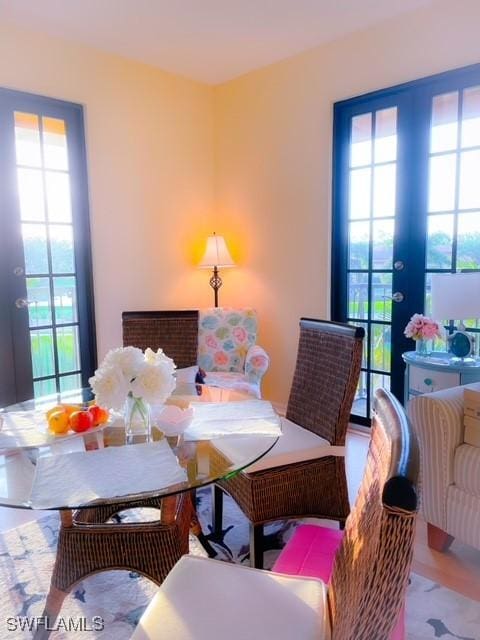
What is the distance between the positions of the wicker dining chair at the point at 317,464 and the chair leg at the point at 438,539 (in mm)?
406

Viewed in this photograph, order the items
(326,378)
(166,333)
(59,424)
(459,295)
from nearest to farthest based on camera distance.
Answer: (59,424) < (326,378) < (459,295) < (166,333)

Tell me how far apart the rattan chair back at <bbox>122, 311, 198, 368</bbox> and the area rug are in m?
1.16

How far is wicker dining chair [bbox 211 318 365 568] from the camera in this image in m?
1.91

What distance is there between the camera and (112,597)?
1.82 m

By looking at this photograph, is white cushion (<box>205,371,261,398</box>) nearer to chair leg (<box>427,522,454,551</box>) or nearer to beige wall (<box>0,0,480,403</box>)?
beige wall (<box>0,0,480,403</box>)

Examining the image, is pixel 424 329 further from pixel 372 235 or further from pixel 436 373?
pixel 372 235

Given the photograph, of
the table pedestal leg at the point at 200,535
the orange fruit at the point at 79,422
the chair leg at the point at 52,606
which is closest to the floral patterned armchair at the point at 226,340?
the table pedestal leg at the point at 200,535

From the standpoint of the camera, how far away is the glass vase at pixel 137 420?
1709mm

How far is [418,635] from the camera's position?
5.31 feet

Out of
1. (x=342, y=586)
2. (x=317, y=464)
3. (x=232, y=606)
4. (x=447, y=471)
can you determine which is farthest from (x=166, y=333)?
(x=342, y=586)

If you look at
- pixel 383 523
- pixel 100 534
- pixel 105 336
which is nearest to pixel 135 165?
pixel 105 336

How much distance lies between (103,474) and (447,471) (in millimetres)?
1370

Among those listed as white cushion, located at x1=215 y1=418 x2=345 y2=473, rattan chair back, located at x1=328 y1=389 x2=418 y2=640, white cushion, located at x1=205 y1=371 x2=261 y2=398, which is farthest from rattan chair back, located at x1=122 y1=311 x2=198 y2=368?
rattan chair back, located at x1=328 y1=389 x2=418 y2=640

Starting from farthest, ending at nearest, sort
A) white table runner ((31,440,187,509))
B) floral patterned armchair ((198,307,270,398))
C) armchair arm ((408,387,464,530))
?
floral patterned armchair ((198,307,270,398)), armchair arm ((408,387,464,530)), white table runner ((31,440,187,509))
